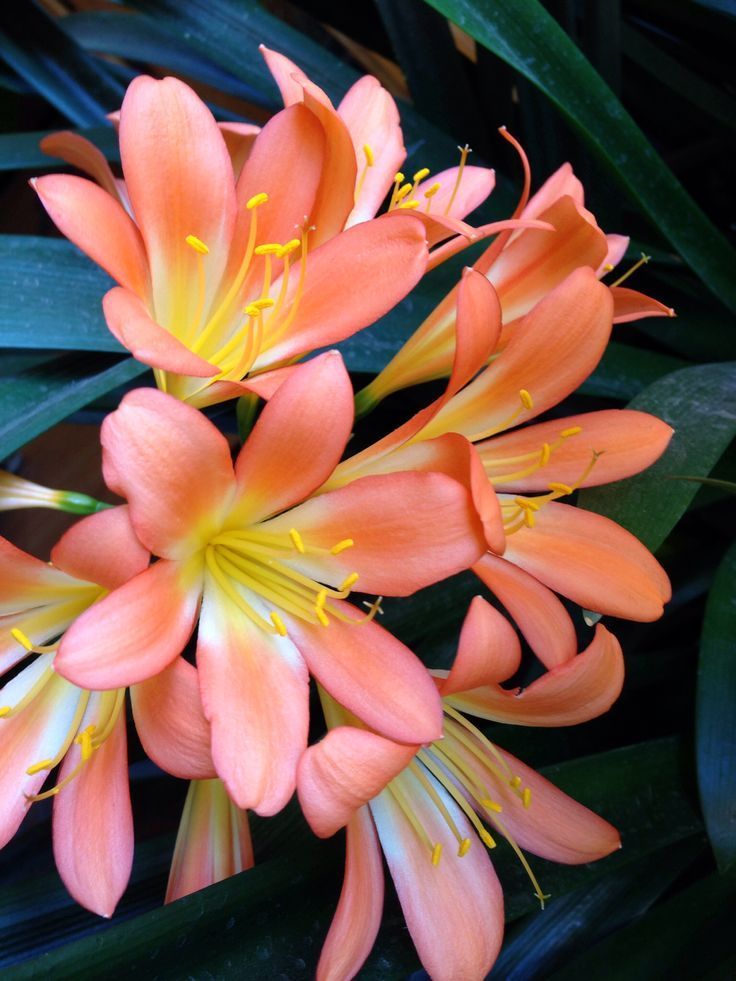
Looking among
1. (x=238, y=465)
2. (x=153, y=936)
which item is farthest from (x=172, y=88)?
(x=153, y=936)

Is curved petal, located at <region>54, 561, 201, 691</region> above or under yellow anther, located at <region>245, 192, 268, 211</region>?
under

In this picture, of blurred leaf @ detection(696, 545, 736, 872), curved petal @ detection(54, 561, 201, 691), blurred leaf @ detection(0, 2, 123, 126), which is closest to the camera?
curved petal @ detection(54, 561, 201, 691)

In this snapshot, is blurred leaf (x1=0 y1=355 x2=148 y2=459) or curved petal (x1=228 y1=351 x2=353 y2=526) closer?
curved petal (x1=228 y1=351 x2=353 y2=526)

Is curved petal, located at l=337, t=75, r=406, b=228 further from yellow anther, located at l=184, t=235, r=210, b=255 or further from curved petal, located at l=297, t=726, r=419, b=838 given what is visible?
curved petal, located at l=297, t=726, r=419, b=838

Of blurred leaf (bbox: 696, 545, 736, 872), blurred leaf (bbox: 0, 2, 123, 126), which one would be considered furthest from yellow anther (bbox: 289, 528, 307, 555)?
blurred leaf (bbox: 0, 2, 123, 126)

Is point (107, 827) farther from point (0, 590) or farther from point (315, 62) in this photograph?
point (315, 62)
